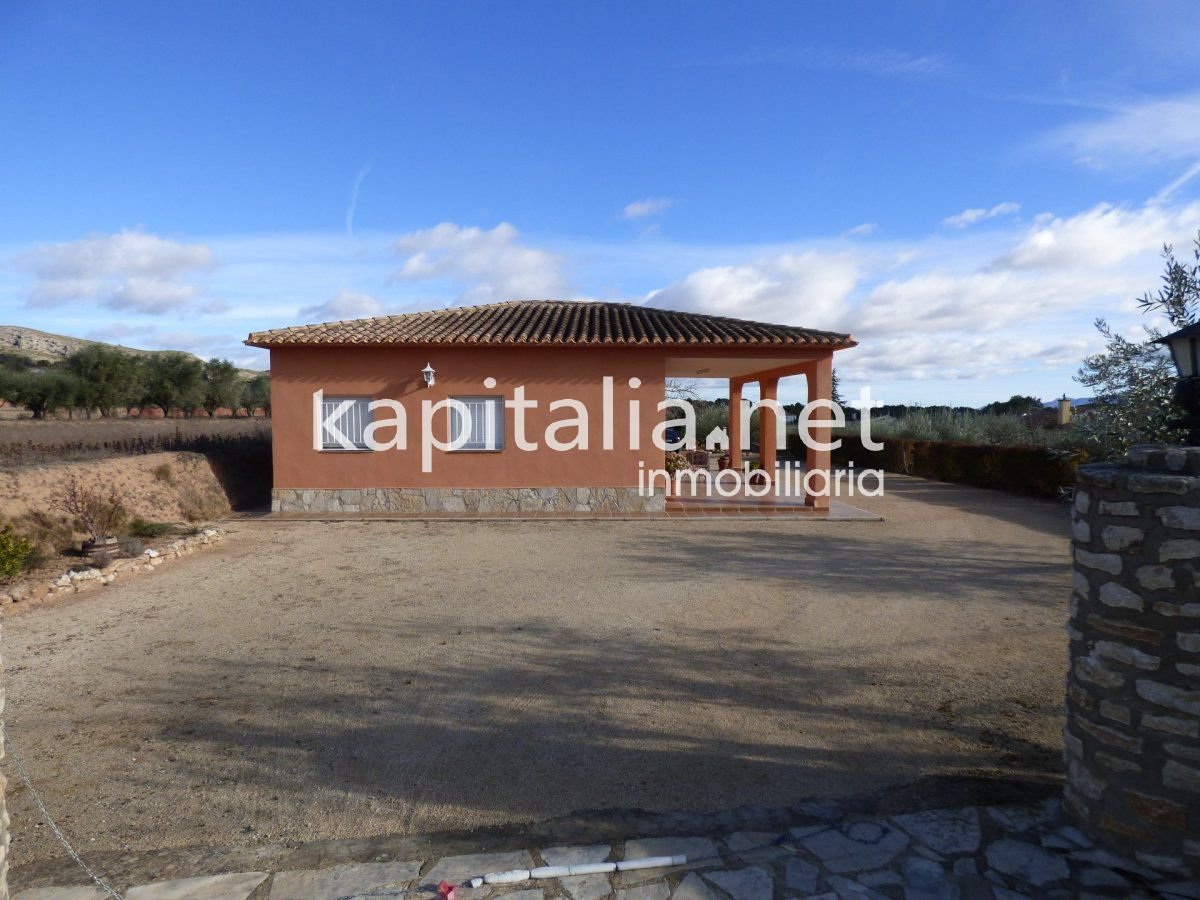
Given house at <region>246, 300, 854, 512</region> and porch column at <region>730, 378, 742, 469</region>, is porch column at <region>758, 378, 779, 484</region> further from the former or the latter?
house at <region>246, 300, 854, 512</region>

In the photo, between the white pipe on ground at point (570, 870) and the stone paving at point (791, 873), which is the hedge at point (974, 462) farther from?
the white pipe on ground at point (570, 870)

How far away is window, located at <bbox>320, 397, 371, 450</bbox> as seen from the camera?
46.3 ft

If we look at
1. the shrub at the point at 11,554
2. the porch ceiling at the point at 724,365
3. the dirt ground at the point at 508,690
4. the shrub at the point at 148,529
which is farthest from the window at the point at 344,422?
the porch ceiling at the point at 724,365

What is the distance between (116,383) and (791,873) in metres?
36.4

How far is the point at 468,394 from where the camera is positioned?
14.2 m

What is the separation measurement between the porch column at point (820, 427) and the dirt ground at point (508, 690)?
4.16 m

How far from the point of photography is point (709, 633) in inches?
274

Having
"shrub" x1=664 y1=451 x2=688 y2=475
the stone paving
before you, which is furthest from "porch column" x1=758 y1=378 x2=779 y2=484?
the stone paving

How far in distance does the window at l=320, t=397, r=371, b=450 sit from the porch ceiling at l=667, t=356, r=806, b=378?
5874 millimetres

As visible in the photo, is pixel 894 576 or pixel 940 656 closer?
pixel 940 656

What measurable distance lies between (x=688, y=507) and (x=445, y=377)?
5177 millimetres

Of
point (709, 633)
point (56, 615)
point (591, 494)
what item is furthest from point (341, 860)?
point (591, 494)

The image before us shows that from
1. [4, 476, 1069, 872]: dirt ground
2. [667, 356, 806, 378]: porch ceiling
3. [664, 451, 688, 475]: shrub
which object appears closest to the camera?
[4, 476, 1069, 872]: dirt ground

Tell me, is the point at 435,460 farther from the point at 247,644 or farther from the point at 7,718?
the point at 7,718
